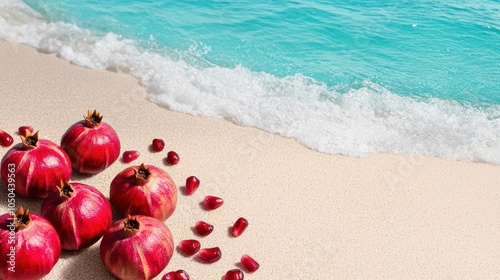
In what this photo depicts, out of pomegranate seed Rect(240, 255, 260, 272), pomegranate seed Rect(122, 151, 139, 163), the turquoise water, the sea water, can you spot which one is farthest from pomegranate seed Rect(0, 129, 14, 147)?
the turquoise water

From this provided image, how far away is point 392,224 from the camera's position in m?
3.21

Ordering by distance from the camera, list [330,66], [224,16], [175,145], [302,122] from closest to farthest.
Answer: [175,145], [302,122], [330,66], [224,16]

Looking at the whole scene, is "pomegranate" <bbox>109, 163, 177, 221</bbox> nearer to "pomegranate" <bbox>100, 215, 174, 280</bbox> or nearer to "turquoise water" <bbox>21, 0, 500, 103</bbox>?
"pomegranate" <bbox>100, 215, 174, 280</bbox>

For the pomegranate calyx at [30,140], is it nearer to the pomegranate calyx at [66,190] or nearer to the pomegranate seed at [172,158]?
the pomegranate calyx at [66,190]

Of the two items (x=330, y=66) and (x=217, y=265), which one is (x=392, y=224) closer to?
(x=217, y=265)

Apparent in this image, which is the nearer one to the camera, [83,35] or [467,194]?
[467,194]

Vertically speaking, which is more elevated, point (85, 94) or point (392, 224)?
point (85, 94)

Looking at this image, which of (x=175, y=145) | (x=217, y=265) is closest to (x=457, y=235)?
(x=217, y=265)

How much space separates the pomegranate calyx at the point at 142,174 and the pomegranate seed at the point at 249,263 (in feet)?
2.27

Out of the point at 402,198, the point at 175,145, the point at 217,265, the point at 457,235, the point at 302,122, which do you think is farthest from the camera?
the point at 302,122

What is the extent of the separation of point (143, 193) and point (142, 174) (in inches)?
4.0

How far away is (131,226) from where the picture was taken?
232 cm

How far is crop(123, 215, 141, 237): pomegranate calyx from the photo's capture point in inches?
90.0

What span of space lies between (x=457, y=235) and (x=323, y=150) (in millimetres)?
1181
